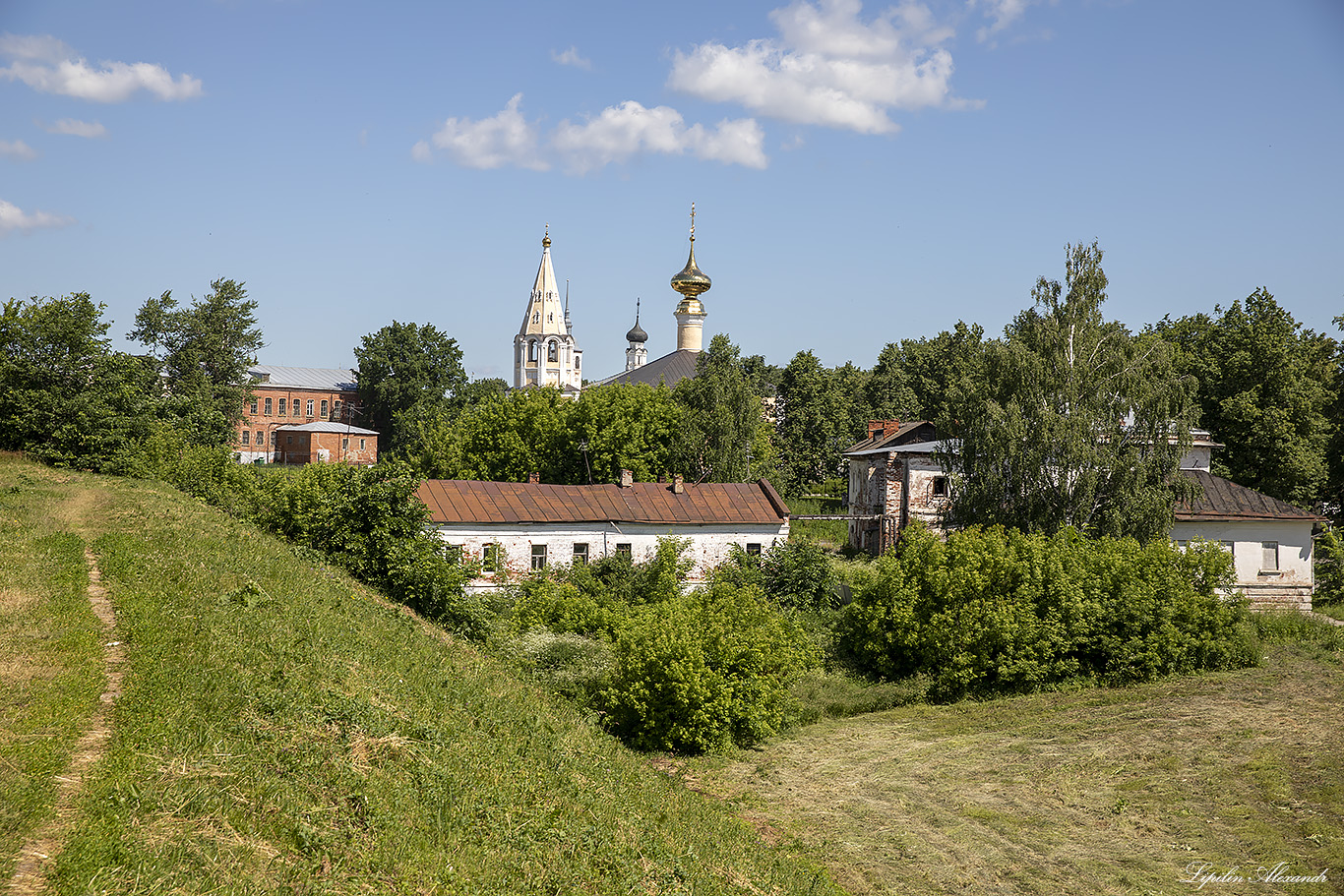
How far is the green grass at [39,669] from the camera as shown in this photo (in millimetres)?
6301

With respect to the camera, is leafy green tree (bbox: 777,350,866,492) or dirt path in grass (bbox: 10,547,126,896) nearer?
dirt path in grass (bbox: 10,547,126,896)

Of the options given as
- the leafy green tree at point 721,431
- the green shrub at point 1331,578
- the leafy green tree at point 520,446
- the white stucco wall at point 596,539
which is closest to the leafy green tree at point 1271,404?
the green shrub at point 1331,578

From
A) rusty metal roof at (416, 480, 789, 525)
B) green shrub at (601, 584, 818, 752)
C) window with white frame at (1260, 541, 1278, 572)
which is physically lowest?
green shrub at (601, 584, 818, 752)

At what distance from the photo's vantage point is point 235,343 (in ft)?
214

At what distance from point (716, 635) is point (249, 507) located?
45.2ft

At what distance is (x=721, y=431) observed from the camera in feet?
137

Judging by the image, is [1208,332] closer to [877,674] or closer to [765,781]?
[877,674]

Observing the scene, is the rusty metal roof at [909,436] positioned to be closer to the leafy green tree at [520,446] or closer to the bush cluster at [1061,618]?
the leafy green tree at [520,446]

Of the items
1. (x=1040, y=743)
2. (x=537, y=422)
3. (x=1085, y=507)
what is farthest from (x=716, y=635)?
(x=537, y=422)

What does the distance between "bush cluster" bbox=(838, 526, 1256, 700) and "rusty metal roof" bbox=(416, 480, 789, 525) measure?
27.8ft

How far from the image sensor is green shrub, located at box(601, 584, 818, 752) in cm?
1767

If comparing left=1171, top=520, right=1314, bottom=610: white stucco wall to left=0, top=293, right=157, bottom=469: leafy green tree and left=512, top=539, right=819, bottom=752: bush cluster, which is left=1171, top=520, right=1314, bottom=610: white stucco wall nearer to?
left=512, top=539, right=819, bottom=752: bush cluster

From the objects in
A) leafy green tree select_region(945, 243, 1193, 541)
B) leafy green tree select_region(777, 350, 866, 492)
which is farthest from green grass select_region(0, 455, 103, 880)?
leafy green tree select_region(777, 350, 866, 492)

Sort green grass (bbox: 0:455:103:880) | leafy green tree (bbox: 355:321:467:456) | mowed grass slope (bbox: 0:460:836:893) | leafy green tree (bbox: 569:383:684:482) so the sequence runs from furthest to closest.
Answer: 1. leafy green tree (bbox: 355:321:467:456)
2. leafy green tree (bbox: 569:383:684:482)
3. mowed grass slope (bbox: 0:460:836:893)
4. green grass (bbox: 0:455:103:880)
